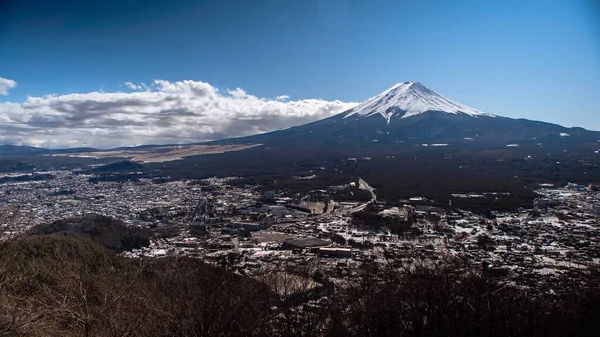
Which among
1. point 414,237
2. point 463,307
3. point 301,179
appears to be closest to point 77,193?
point 301,179

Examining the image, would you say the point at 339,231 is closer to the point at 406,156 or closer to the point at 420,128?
the point at 406,156

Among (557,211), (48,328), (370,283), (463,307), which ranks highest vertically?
(48,328)

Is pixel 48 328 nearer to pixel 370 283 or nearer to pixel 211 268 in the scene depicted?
pixel 211 268

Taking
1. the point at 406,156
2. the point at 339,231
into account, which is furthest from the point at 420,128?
the point at 339,231

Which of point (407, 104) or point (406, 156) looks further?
point (407, 104)

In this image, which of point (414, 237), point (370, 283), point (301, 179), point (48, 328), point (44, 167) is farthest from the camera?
point (44, 167)

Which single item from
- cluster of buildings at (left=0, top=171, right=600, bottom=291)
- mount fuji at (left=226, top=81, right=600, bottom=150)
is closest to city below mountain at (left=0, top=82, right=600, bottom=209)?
mount fuji at (left=226, top=81, right=600, bottom=150)

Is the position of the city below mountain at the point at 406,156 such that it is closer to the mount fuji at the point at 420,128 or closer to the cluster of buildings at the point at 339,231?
the mount fuji at the point at 420,128

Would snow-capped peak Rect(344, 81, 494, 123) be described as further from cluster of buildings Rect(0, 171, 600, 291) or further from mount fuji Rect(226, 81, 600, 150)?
cluster of buildings Rect(0, 171, 600, 291)
